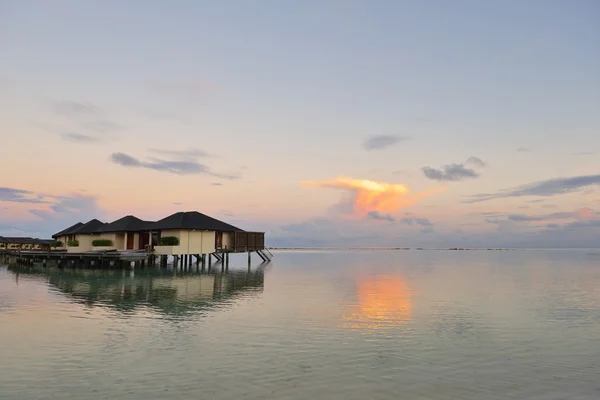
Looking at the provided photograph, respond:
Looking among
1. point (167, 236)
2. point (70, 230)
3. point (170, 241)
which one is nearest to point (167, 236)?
point (167, 236)

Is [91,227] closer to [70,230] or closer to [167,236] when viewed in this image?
[70,230]

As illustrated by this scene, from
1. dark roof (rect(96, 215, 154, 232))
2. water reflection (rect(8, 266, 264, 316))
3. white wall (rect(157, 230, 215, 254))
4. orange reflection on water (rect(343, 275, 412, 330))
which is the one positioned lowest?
orange reflection on water (rect(343, 275, 412, 330))

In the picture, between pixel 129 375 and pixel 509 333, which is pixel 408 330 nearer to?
pixel 509 333

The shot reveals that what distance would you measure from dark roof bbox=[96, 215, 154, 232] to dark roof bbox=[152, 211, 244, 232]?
1.58 metres

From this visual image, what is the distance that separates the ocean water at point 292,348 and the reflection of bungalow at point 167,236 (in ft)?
79.1

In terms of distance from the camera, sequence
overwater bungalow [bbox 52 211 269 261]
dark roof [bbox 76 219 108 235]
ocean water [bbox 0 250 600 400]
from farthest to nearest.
→ dark roof [bbox 76 219 108 235]
overwater bungalow [bbox 52 211 269 261]
ocean water [bbox 0 250 600 400]

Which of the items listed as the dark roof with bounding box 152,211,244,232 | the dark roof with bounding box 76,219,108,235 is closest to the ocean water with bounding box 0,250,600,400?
the dark roof with bounding box 152,211,244,232

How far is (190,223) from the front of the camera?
50.8 metres

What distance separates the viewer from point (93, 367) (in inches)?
453

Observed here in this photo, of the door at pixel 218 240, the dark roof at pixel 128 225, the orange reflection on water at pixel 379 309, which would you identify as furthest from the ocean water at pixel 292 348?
the door at pixel 218 240

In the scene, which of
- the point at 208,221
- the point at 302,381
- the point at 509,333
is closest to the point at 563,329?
the point at 509,333

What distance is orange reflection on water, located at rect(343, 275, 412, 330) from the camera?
18781 mm

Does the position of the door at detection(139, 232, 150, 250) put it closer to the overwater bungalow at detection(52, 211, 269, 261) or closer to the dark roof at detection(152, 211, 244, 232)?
the overwater bungalow at detection(52, 211, 269, 261)

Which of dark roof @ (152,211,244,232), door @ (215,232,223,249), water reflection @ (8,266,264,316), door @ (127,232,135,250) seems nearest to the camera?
water reflection @ (8,266,264,316)
